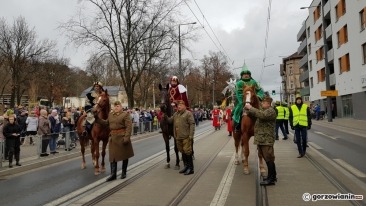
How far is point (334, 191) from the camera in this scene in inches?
285

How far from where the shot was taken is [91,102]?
11297 mm

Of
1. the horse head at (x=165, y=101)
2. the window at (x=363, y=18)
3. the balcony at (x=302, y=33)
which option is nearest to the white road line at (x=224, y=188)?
the horse head at (x=165, y=101)

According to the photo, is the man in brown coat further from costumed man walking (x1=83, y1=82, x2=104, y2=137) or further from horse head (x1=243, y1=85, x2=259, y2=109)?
horse head (x1=243, y1=85, x2=259, y2=109)

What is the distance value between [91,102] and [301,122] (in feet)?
21.3

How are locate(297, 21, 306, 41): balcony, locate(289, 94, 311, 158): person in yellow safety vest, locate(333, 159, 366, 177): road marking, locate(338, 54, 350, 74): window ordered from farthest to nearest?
locate(297, 21, 306, 41): balcony
locate(338, 54, 350, 74): window
locate(289, 94, 311, 158): person in yellow safety vest
locate(333, 159, 366, 177): road marking

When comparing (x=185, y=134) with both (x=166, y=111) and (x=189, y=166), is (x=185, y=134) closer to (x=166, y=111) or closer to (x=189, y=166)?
(x=189, y=166)

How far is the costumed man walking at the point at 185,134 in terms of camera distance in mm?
9773

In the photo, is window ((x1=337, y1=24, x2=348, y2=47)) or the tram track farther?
window ((x1=337, y1=24, x2=348, y2=47))

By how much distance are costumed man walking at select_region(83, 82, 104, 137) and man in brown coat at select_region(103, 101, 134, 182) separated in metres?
1.13

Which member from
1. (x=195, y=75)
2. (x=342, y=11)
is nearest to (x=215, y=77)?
(x=195, y=75)

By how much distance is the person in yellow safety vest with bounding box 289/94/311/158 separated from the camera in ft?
40.1

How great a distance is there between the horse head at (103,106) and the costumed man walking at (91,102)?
17 centimetres

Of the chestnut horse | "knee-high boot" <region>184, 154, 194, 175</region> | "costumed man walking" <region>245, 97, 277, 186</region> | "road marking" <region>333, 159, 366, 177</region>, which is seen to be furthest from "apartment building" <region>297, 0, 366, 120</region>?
"costumed man walking" <region>245, 97, 277, 186</region>

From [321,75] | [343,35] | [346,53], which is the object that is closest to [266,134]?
[346,53]
